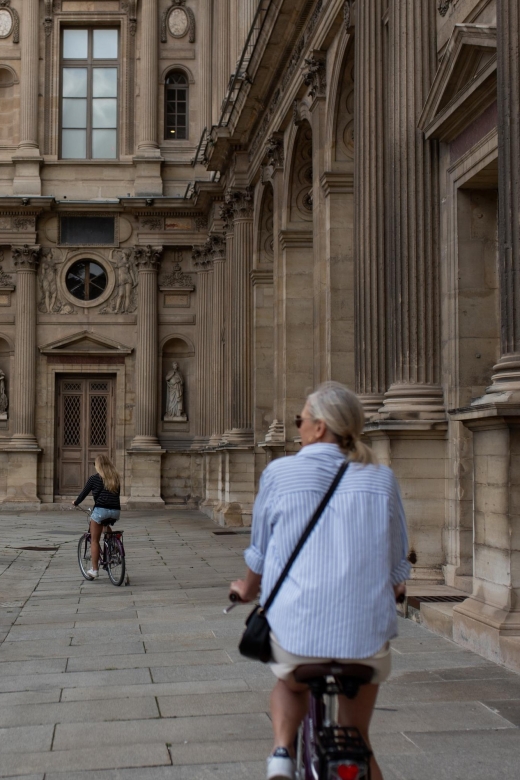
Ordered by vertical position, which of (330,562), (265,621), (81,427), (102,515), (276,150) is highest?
(276,150)

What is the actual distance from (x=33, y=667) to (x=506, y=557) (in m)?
3.60

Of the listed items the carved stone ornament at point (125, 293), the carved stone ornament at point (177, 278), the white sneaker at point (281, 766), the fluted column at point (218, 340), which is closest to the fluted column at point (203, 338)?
the carved stone ornament at point (177, 278)

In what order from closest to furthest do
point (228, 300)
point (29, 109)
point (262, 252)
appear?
1. point (262, 252)
2. point (228, 300)
3. point (29, 109)

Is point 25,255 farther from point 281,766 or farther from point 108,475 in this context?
point 281,766

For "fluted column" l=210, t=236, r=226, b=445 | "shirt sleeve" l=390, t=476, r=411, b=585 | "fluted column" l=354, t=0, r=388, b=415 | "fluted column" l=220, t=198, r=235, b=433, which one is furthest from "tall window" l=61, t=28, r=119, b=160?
"shirt sleeve" l=390, t=476, r=411, b=585

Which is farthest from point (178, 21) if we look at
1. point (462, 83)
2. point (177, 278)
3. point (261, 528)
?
point (261, 528)

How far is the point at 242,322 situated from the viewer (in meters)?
26.6

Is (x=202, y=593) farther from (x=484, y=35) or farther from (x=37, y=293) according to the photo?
(x=37, y=293)

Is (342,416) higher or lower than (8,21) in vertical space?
lower

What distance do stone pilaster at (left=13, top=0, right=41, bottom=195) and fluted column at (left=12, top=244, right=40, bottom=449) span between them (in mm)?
2072

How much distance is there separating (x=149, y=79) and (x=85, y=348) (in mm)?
8379

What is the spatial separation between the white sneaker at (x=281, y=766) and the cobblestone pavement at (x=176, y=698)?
1.80 meters

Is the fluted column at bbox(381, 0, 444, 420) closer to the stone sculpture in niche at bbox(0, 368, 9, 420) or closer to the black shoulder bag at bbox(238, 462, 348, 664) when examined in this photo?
the black shoulder bag at bbox(238, 462, 348, 664)

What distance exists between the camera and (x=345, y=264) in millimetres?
17141
